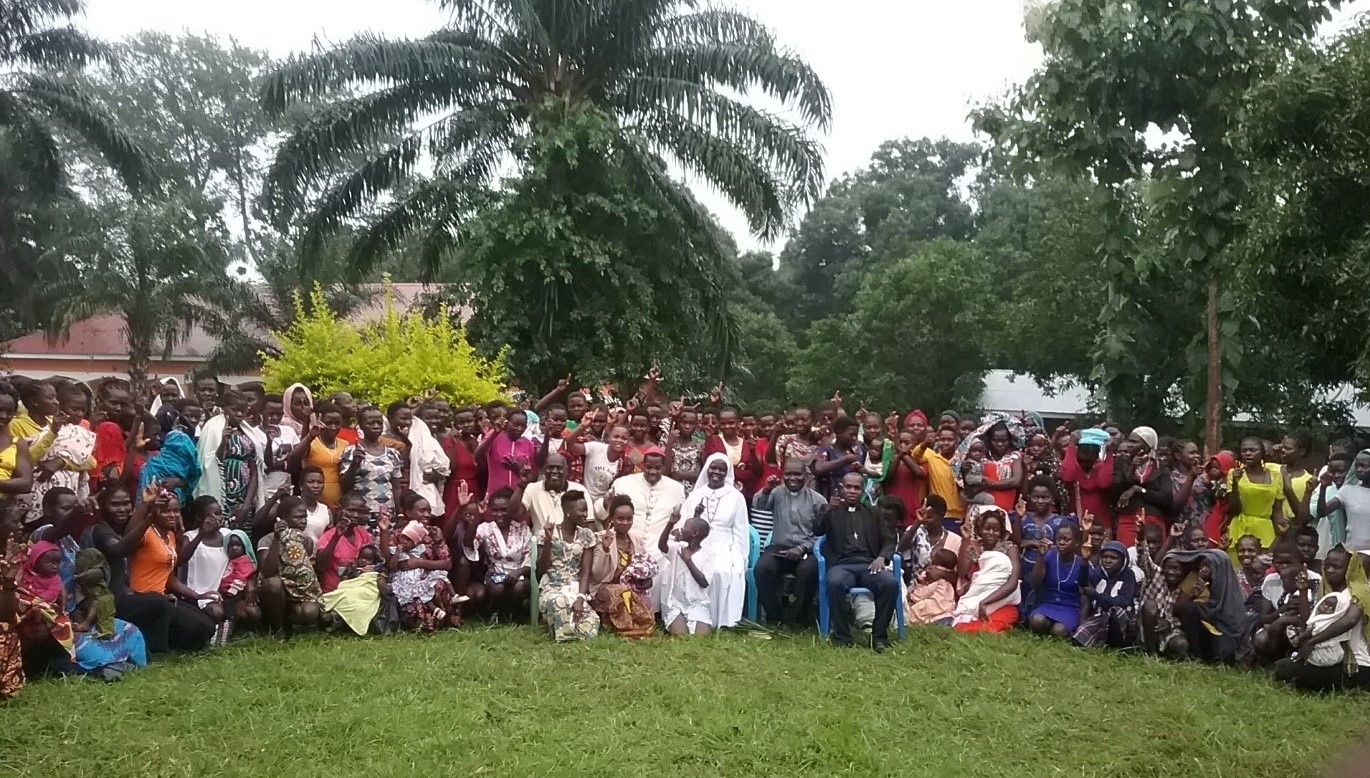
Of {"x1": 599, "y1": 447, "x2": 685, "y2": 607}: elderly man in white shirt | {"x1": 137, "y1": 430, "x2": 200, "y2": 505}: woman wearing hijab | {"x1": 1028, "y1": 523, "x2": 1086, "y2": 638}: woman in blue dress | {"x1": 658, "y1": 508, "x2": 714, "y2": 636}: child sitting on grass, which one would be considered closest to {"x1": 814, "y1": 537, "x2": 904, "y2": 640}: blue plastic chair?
{"x1": 658, "y1": 508, "x2": 714, "y2": 636}: child sitting on grass

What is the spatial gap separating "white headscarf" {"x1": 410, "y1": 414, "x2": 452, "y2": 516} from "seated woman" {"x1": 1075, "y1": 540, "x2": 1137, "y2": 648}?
4.85m

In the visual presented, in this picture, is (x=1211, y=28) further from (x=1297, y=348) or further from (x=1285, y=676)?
(x=1285, y=676)

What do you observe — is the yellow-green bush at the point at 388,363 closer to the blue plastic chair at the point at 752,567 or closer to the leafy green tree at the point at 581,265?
Answer: the leafy green tree at the point at 581,265

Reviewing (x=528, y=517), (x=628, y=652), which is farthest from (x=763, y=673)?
(x=528, y=517)

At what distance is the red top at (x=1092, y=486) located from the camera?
9.03 meters

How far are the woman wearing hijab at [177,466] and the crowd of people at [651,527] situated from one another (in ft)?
0.07

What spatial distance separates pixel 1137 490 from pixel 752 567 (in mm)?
3034

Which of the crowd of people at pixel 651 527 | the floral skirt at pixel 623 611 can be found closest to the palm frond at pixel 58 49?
the crowd of people at pixel 651 527

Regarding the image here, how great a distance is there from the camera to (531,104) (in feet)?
52.1

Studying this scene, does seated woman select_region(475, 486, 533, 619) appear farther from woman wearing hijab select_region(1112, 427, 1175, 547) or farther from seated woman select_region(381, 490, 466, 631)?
Answer: woman wearing hijab select_region(1112, 427, 1175, 547)

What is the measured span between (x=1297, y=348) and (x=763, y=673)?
16.6 ft

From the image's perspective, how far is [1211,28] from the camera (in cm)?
1066

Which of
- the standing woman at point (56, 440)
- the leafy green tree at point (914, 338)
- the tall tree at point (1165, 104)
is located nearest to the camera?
the standing woman at point (56, 440)

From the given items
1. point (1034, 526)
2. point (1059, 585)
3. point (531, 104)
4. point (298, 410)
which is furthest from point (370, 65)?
point (1059, 585)
